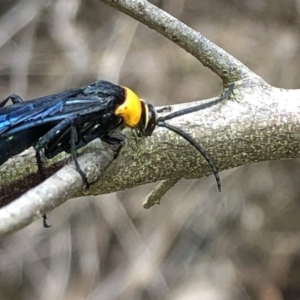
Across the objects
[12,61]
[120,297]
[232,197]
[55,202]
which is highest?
[55,202]

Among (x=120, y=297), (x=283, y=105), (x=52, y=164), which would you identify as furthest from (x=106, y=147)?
(x=120, y=297)

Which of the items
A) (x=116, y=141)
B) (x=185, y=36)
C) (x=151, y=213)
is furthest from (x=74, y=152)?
(x=151, y=213)

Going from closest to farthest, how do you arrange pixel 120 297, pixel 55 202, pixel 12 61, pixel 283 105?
1. pixel 55 202
2. pixel 283 105
3. pixel 120 297
4. pixel 12 61

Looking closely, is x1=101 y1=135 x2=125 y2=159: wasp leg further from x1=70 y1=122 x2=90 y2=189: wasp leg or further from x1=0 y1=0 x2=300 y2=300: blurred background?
x1=0 y1=0 x2=300 y2=300: blurred background

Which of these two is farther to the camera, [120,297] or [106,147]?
[120,297]

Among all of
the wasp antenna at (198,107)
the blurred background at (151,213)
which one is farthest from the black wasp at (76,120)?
the blurred background at (151,213)

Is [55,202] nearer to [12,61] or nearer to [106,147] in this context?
[106,147]

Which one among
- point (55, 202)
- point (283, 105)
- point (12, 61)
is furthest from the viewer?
point (12, 61)

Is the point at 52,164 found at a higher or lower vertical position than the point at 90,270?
higher
